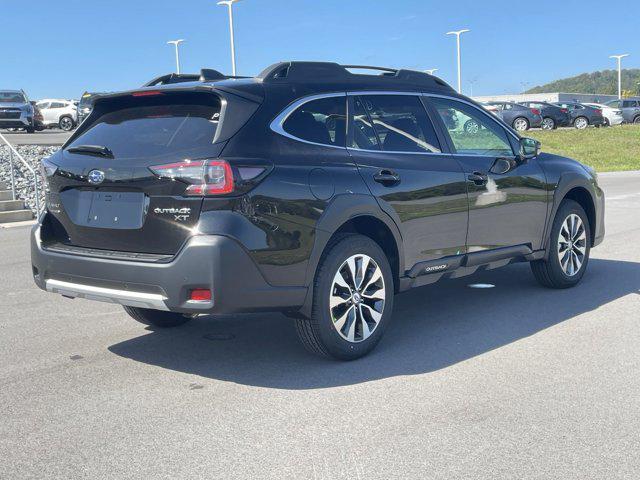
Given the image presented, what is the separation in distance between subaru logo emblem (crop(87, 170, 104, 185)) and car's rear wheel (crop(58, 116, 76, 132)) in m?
44.0

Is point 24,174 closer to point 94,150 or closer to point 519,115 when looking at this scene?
point 94,150

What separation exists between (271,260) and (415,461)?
1520 mm

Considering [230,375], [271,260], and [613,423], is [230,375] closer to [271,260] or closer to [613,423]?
[271,260]

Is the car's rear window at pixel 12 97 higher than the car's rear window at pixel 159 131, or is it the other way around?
the car's rear window at pixel 12 97

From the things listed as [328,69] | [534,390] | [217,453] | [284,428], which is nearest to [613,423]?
[534,390]

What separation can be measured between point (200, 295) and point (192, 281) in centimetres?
10

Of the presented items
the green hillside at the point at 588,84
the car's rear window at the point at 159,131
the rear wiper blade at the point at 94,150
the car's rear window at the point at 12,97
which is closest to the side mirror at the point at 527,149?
the car's rear window at the point at 159,131

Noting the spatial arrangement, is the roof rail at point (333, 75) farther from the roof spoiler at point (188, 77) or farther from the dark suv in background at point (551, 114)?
the dark suv in background at point (551, 114)

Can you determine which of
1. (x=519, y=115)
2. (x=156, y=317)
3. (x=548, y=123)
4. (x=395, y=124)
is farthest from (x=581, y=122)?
(x=156, y=317)

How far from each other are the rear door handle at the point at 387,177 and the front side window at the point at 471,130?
2.94 feet

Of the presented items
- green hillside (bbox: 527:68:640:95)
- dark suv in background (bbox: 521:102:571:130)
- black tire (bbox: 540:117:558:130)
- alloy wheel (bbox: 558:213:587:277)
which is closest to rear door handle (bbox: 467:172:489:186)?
alloy wheel (bbox: 558:213:587:277)

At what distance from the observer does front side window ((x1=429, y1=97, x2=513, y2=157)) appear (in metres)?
6.27

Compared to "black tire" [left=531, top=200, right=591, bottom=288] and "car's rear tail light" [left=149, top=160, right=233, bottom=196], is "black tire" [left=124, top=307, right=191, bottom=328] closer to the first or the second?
"car's rear tail light" [left=149, top=160, right=233, bottom=196]

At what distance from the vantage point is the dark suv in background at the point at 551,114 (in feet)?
140
